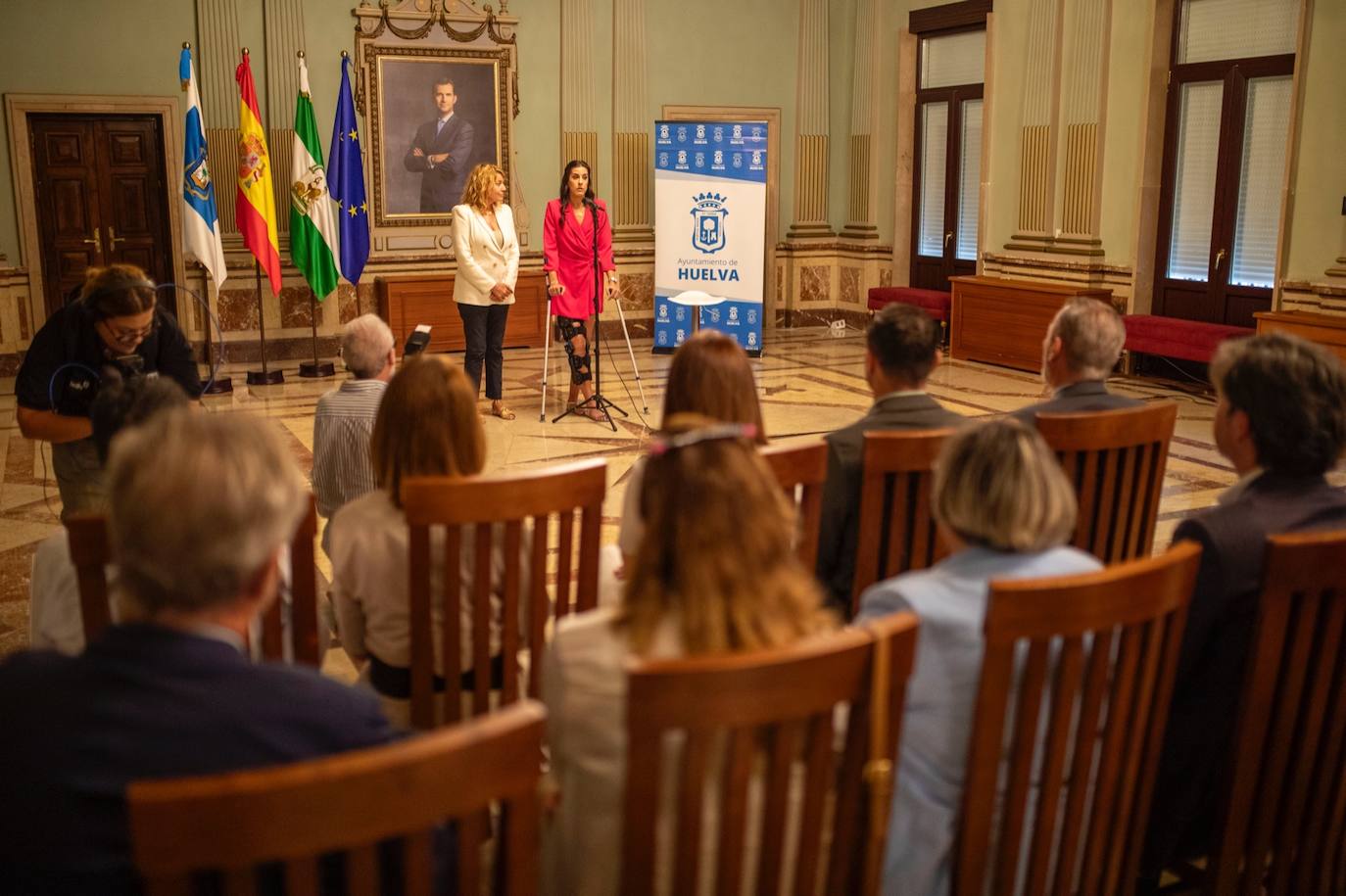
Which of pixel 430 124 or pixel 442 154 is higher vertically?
pixel 430 124

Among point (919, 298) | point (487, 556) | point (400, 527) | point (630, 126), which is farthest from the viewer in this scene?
point (630, 126)

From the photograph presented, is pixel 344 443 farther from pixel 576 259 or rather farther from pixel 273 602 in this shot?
pixel 576 259

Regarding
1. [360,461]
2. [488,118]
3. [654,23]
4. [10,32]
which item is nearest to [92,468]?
[360,461]

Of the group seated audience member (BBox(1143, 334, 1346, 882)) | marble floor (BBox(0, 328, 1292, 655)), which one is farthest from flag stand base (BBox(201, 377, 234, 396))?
seated audience member (BBox(1143, 334, 1346, 882))

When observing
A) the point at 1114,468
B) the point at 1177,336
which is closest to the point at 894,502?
the point at 1114,468

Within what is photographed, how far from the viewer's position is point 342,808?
1050 mm

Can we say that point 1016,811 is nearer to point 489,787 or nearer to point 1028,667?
point 1028,667

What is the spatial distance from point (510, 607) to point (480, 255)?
16.9 ft

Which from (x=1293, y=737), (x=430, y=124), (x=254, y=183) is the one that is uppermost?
(x=430, y=124)

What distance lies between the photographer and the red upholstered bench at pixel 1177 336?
8.11 meters

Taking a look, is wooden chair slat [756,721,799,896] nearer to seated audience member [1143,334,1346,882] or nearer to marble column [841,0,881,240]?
seated audience member [1143,334,1346,882]

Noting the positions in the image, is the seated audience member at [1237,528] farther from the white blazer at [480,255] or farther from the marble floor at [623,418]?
the white blazer at [480,255]

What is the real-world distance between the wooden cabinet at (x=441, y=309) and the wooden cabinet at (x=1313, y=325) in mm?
5423

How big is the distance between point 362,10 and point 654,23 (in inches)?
105
